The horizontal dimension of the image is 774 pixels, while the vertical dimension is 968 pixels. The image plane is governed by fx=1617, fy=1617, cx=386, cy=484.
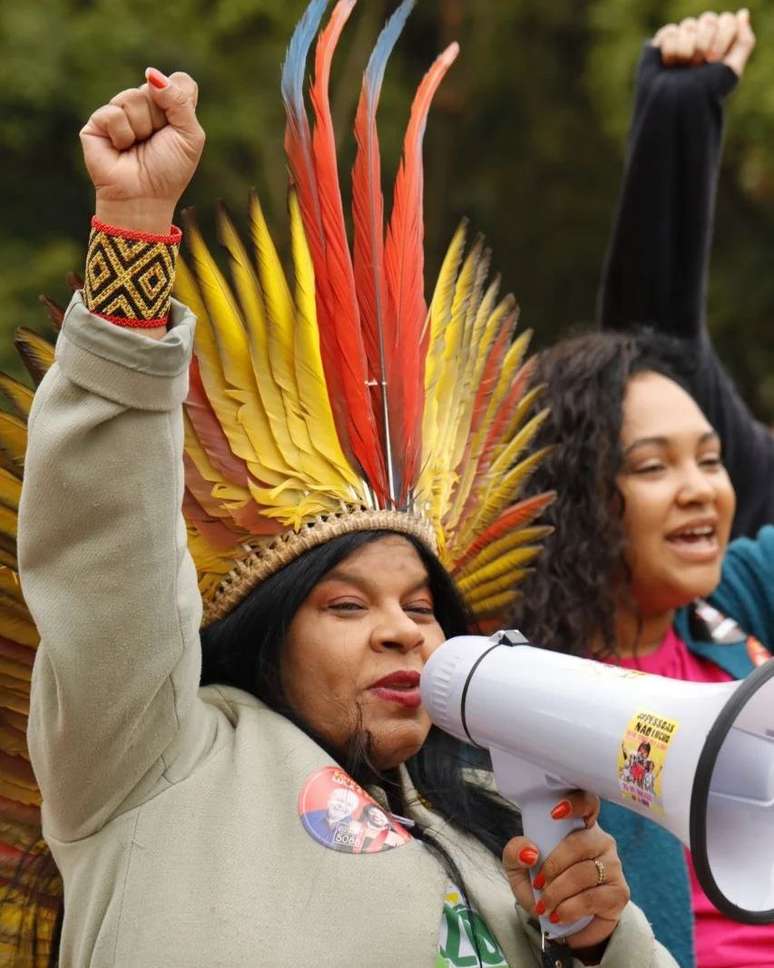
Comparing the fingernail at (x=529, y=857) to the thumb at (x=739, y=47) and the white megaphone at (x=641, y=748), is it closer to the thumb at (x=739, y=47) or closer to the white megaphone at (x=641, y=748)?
the white megaphone at (x=641, y=748)

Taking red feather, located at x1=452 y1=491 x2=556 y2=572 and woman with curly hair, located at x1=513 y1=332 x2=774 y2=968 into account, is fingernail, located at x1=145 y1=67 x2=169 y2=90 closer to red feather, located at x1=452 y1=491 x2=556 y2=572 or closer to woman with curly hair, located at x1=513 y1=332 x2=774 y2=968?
red feather, located at x1=452 y1=491 x2=556 y2=572

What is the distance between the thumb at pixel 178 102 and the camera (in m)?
2.00

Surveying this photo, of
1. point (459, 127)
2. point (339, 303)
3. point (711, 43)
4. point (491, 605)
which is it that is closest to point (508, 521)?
point (491, 605)

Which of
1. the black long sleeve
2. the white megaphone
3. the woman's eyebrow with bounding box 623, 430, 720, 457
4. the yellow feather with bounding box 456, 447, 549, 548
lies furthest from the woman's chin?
the black long sleeve

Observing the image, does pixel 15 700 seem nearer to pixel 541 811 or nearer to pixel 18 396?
pixel 18 396

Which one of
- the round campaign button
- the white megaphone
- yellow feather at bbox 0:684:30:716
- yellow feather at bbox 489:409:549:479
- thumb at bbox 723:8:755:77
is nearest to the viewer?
the white megaphone

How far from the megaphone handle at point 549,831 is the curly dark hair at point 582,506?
1.06 m

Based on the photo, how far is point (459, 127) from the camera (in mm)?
9836

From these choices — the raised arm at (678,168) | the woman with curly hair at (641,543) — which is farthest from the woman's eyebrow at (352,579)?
Answer: the raised arm at (678,168)

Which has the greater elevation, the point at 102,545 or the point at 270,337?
the point at 270,337

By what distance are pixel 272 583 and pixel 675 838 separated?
0.96m

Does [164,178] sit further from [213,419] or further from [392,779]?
[392,779]

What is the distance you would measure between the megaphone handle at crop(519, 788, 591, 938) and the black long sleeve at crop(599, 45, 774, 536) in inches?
66.0

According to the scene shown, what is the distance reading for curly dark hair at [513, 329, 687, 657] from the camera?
3.30m
